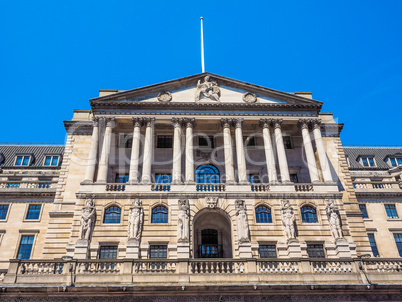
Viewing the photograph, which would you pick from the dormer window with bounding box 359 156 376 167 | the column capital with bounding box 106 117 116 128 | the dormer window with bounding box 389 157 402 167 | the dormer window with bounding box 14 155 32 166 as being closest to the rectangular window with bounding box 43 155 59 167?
the dormer window with bounding box 14 155 32 166

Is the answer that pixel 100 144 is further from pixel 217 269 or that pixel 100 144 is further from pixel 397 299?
pixel 397 299

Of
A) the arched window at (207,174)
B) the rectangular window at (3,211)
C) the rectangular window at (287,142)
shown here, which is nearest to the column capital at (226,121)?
the arched window at (207,174)

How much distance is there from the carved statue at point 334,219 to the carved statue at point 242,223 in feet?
28.0

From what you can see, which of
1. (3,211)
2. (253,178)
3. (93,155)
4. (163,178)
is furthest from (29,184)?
(253,178)

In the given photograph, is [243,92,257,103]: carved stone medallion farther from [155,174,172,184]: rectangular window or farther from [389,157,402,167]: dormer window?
[389,157,402,167]: dormer window

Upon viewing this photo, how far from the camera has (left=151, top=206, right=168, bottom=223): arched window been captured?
1446 inches

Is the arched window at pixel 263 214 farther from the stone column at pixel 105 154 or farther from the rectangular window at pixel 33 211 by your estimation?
the rectangular window at pixel 33 211

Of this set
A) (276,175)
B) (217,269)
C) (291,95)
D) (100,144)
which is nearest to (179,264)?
(217,269)

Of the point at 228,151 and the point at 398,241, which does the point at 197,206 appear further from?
the point at 398,241

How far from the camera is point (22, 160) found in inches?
2312

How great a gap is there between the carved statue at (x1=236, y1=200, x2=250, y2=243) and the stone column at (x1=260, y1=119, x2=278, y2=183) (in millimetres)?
5173

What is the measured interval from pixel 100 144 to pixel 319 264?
86.8 feet

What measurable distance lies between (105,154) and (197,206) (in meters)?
12.2

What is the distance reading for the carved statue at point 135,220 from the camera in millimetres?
34869
